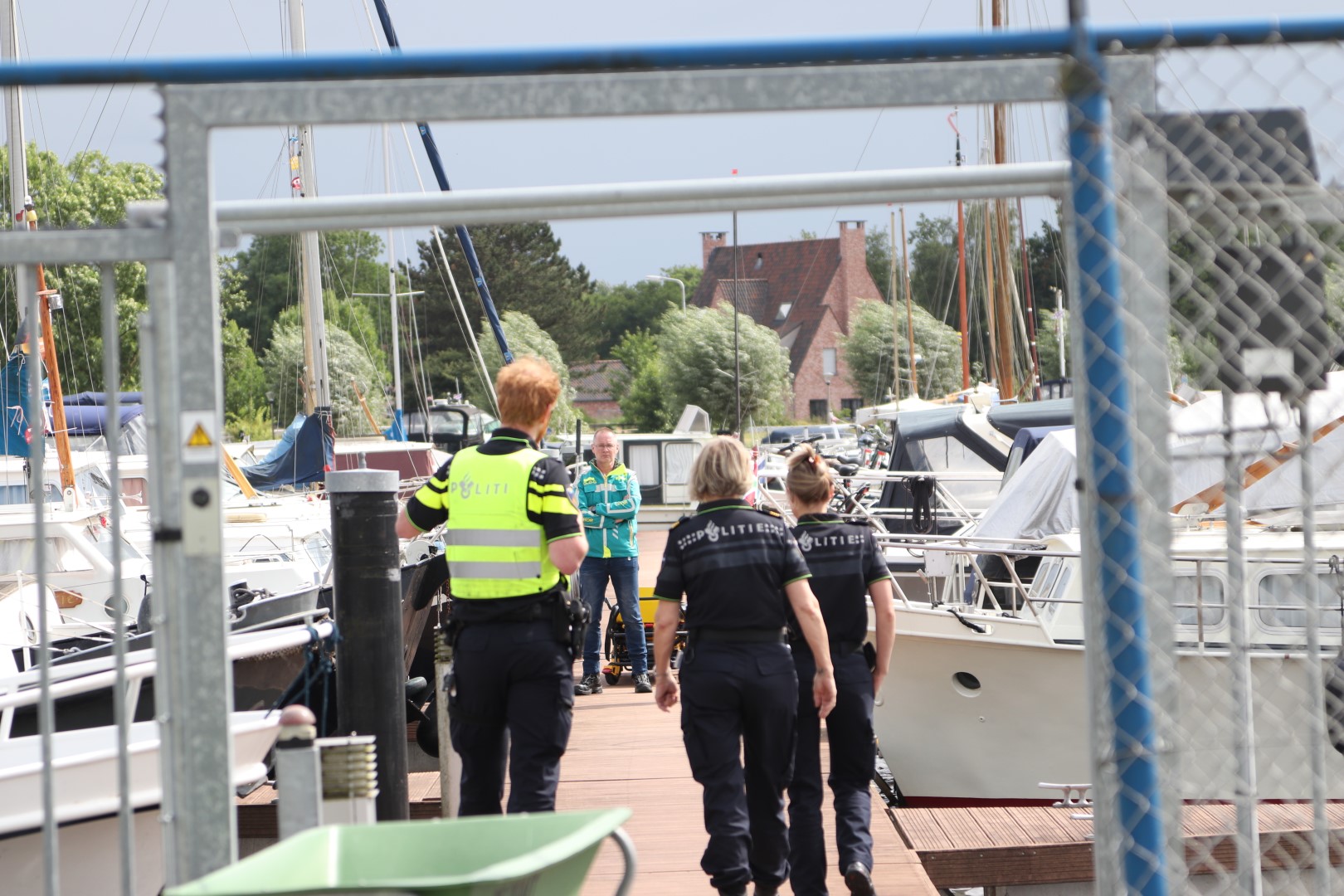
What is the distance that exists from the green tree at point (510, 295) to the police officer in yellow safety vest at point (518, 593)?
6329 cm

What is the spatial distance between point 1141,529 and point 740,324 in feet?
162

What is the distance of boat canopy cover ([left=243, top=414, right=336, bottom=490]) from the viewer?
750 inches

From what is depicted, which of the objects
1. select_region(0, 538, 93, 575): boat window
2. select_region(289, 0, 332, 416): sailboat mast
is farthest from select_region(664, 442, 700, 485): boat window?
select_region(0, 538, 93, 575): boat window

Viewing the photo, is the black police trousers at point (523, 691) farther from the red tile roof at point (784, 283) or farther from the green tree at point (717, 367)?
the red tile roof at point (784, 283)

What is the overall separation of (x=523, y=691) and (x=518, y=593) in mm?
354

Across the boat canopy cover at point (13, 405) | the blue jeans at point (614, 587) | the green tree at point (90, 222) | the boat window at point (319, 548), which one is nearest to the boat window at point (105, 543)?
the boat window at point (319, 548)

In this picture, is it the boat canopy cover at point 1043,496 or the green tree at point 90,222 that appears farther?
the green tree at point 90,222

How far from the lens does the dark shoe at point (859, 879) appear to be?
521 cm

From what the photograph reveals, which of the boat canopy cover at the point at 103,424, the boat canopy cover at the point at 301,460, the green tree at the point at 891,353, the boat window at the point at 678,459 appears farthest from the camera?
the green tree at the point at 891,353

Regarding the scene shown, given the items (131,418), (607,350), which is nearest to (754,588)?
(131,418)

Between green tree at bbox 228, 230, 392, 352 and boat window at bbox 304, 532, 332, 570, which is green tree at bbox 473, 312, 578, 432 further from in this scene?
boat window at bbox 304, 532, 332, 570

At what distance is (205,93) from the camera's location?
238 centimetres

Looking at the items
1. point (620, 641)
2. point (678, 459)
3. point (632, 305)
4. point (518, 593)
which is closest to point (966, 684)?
point (620, 641)

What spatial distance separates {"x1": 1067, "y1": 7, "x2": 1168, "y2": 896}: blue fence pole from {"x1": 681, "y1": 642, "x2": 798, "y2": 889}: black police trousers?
7.79ft
